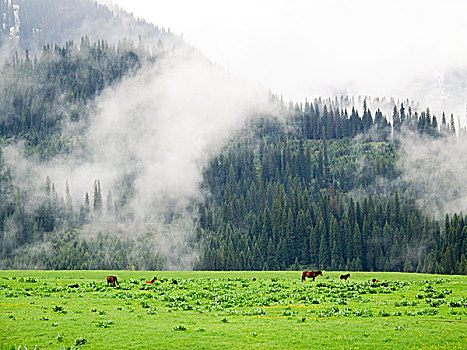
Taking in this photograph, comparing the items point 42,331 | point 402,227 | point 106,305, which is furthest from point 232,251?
point 42,331

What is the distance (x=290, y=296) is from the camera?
49156 millimetres

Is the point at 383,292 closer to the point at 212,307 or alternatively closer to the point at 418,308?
the point at 418,308

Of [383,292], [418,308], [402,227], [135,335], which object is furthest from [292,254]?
[135,335]

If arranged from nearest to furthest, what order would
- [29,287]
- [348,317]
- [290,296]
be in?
[348,317] < [290,296] < [29,287]

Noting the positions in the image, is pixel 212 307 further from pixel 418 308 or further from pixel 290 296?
pixel 418 308

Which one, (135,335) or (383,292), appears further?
(383,292)

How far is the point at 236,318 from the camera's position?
3616 cm

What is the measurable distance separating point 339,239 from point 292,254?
774 inches

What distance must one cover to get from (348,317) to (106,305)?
21.3m

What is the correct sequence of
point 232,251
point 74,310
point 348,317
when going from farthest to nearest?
point 232,251 < point 74,310 < point 348,317

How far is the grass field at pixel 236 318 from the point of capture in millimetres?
28453

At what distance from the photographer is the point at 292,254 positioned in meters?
195

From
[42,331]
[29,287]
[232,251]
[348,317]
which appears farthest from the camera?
[232,251]

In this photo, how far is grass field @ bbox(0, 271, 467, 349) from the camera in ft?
93.4
